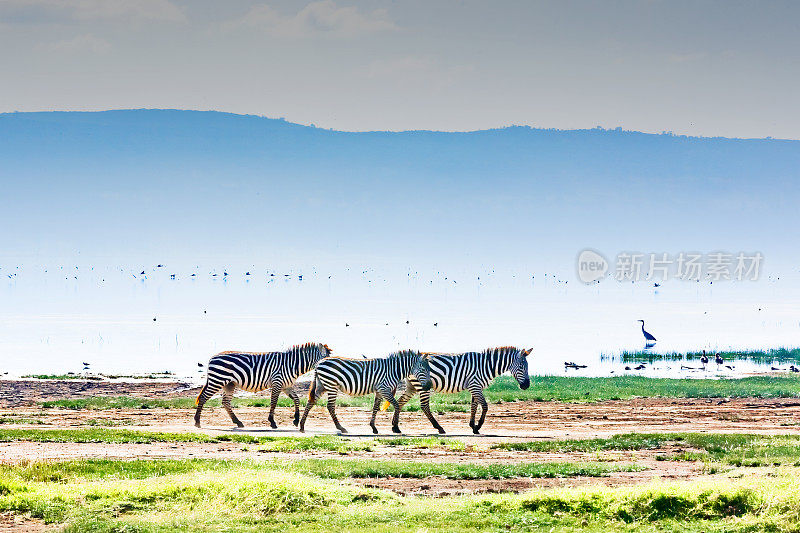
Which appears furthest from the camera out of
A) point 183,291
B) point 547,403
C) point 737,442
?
point 183,291

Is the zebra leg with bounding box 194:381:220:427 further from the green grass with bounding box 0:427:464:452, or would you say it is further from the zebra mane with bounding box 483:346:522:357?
the zebra mane with bounding box 483:346:522:357

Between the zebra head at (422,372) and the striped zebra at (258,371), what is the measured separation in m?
3.62

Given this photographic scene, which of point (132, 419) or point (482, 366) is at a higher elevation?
point (482, 366)

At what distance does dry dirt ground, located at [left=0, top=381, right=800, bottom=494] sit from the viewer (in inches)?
733

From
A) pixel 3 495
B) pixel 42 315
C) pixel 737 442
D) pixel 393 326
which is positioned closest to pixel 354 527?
pixel 3 495

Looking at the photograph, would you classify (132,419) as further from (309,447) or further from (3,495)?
(3,495)

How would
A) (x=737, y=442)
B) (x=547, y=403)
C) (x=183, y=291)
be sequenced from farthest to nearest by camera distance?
(x=183, y=291) → (x=547, y=403) → (x=737, y=442)

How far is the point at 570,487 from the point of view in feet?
52.2

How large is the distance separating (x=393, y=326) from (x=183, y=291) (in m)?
83.5

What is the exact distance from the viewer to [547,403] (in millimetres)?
35656

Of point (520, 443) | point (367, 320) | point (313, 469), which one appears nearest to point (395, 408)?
point (520, 443)

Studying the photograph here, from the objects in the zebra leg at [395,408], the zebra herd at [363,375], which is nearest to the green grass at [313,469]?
the zebra leg at [395,408]

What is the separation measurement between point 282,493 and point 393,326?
3499 inches

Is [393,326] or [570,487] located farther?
[393,326]
